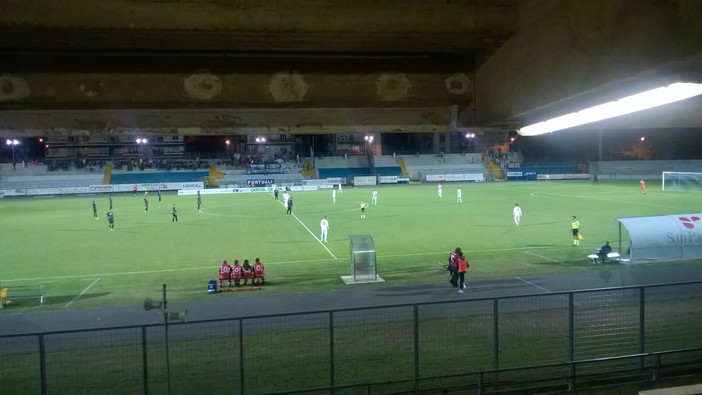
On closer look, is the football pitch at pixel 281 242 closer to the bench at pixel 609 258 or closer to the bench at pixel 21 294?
the bench at pixel 21 294

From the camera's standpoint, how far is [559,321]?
41.5ft

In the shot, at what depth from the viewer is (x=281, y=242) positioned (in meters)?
26.9

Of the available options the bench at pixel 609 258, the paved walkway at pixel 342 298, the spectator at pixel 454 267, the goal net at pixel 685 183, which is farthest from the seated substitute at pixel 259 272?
the goal net at pixel 685 183

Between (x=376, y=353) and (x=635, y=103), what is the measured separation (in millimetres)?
8319

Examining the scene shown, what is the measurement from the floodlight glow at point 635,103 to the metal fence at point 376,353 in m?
5.24

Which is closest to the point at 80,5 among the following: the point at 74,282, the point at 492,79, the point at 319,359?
the point at 492,79

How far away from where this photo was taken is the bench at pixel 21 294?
16141mm

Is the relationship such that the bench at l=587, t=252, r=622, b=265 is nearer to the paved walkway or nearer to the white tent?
the white tent

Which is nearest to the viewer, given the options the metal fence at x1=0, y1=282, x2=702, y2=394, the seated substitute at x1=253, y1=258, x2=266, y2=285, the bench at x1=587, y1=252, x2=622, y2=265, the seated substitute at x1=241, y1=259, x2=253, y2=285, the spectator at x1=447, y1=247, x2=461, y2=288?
the metal fence at x1=0, y1=282, x2=702, y2=394

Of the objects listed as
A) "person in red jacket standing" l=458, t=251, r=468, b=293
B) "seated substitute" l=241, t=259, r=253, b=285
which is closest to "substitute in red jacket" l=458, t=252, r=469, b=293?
"person in red jacket standing" l=458, t=251, r=468, b=293

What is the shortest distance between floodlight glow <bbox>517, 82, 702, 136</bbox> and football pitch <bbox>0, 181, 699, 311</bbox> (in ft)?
45.4

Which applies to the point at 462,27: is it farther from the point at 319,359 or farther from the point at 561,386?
the point at 319,359

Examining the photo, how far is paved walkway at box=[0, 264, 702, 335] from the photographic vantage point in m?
13.9

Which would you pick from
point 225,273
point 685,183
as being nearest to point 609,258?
point 225,273
